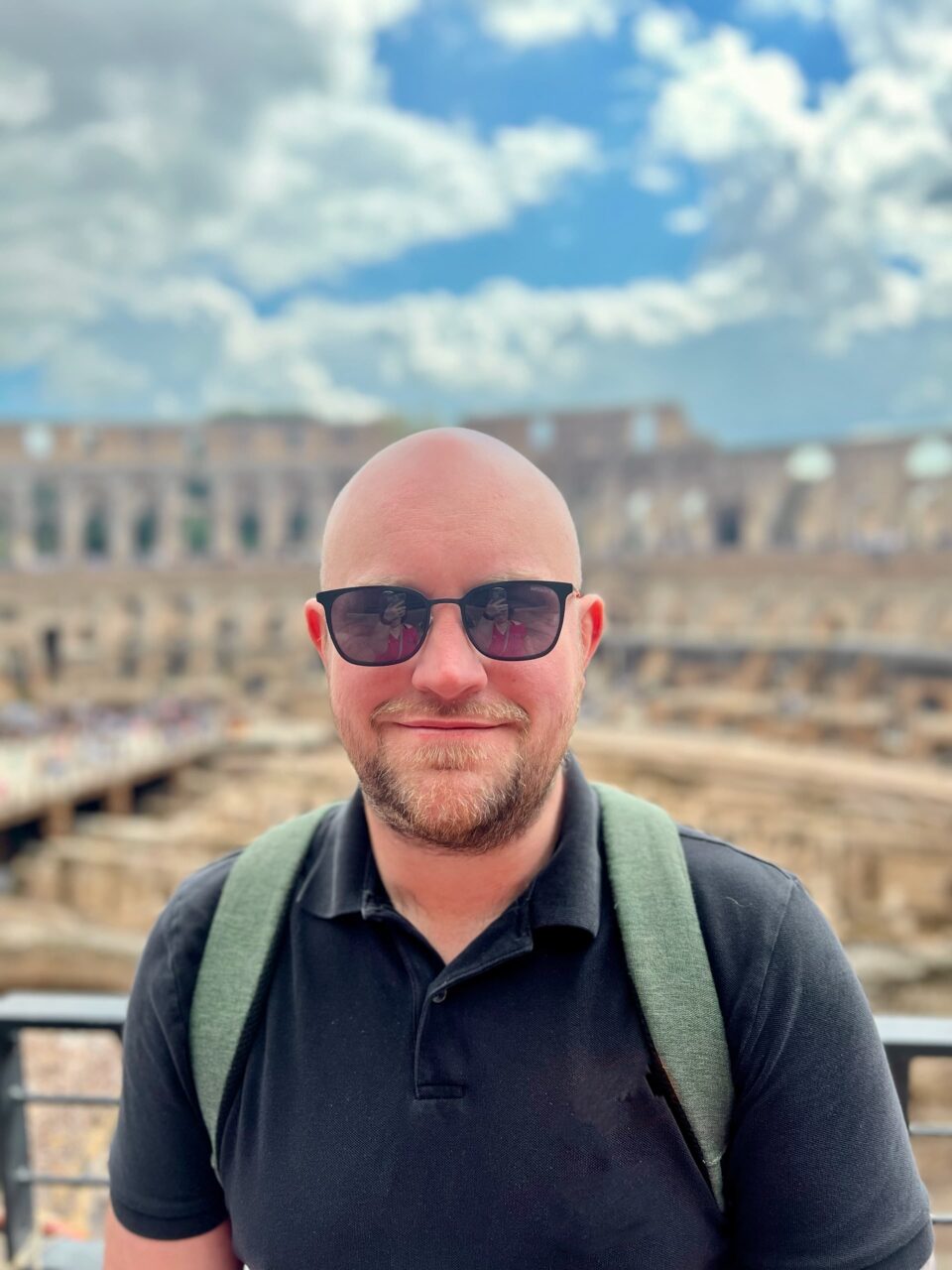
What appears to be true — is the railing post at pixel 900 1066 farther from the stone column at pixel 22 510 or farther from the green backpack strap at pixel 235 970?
the stone column at pixel 22 510

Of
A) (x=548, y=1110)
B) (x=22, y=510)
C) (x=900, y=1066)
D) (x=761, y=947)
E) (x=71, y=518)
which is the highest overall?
(x=22, y=510)

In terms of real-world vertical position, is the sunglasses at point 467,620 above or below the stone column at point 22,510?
below

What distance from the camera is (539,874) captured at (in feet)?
5.02

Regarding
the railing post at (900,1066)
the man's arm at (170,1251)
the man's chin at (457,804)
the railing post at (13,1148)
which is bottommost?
the railing post at (13,1148)

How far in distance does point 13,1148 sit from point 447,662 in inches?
68.5

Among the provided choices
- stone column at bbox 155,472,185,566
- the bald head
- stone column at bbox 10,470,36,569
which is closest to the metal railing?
the bald head

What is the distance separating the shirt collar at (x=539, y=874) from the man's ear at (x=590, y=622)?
224 millimetres

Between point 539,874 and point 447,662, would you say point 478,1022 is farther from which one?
point 447,662

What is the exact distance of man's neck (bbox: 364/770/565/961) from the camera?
152cm

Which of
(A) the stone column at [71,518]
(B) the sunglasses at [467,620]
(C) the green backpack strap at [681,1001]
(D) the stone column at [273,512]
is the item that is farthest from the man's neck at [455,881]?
(A) the stone column at [71,518]

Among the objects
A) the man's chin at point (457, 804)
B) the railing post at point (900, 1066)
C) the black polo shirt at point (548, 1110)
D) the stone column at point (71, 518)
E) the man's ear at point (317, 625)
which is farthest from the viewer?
the stone column at point (71, 518)

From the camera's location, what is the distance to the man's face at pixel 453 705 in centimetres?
147

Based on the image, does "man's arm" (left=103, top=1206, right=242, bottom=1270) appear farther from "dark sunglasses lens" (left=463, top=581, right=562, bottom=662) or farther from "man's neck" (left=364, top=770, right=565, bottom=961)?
"dark sunglasses lens" (left=463, top=581, right=562, bottom=662)

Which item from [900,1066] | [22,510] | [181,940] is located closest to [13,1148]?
[181,940]
